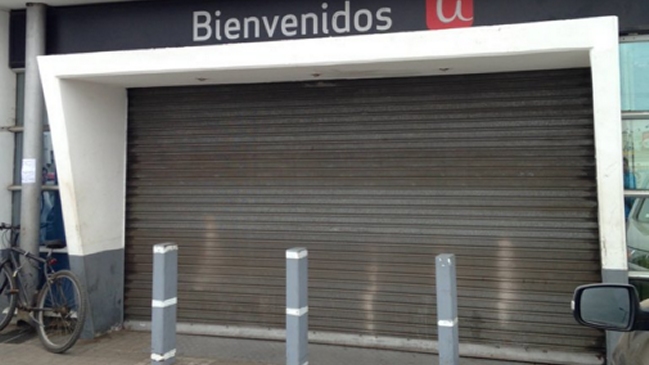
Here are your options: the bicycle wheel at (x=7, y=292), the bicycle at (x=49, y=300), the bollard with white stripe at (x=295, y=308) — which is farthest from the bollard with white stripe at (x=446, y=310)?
the bicycle wheel at (x=7, y=292)

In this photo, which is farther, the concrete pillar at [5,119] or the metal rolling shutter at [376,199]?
the concrete pillar at [5,119]

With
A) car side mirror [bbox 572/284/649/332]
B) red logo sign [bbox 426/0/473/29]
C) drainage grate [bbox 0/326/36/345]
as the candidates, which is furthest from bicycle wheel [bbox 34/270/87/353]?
car side mirror [bbox 572/284/649/332]

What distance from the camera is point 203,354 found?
6.24m

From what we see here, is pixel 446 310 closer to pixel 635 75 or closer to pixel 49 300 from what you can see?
pixel 635 75

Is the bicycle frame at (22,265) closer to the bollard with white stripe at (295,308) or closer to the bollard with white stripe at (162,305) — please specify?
the bollard with white stripe at (162,305)

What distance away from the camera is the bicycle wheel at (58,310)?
6305mm

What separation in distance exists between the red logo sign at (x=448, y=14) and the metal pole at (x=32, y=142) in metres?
4.42

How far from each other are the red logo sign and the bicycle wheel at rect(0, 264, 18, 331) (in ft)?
17.2

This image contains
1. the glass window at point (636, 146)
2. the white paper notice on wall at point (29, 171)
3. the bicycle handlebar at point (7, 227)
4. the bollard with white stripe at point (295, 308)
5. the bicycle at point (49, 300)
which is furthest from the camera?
the bicycle handlebar at point (7, 227)

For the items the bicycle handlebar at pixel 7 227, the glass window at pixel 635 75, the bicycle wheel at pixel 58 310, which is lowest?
the bicycle wheel at pixel 58 310

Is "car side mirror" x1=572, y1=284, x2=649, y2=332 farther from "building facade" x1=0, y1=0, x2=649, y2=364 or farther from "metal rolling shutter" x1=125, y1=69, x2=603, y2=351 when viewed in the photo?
"metal rolling shutter" x1=125, y1=69, x2=603, y2=351

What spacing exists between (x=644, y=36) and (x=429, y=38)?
6.79 feet

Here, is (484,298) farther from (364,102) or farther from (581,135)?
(364,102)

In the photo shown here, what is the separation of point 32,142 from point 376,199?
13.0ft
